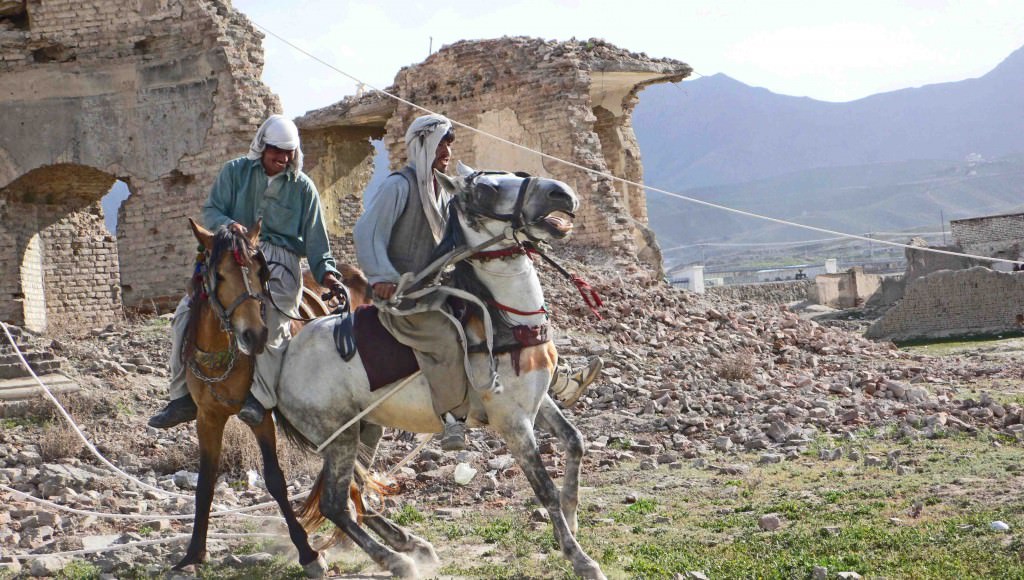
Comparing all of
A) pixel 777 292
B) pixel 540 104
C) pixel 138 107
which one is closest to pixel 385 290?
pixel 138 107

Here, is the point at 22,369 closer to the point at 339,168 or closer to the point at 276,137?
the point at 276,137

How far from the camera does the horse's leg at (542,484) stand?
517 centimetres

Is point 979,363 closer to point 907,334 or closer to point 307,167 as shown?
point 907,334

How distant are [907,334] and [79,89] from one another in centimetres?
1579

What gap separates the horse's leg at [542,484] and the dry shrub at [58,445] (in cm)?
489

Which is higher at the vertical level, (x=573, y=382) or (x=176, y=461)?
(x=573, y=382)

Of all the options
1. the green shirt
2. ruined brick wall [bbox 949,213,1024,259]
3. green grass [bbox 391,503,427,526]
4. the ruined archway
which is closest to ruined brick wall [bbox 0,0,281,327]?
the ruined archway

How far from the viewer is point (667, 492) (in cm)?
758

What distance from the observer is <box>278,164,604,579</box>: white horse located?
209 inches

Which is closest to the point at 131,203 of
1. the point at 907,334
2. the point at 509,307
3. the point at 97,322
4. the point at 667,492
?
the point at 97,322

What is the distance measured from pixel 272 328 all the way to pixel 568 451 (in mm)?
1602

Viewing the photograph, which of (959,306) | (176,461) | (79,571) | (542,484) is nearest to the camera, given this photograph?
(542,484)

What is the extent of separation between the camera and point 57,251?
17.6 m

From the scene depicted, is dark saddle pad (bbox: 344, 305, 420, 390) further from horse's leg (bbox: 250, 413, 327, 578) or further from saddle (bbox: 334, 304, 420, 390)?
horse's leg (bbox: 250, 413, 327, 578)
